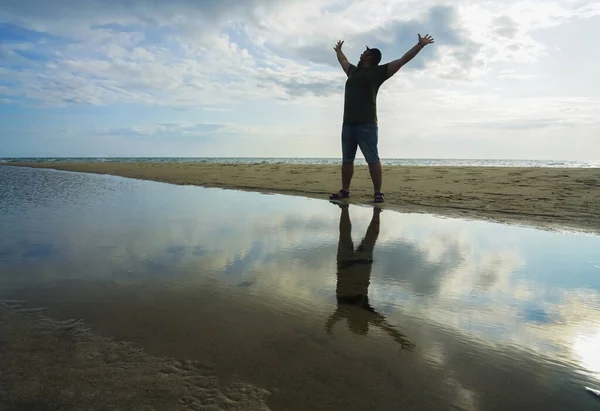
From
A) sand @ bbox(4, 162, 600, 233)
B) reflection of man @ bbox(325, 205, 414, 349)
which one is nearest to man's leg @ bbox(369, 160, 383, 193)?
sand @ bbox(4, 162, 600, 233)

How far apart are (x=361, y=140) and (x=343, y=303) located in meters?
5.40

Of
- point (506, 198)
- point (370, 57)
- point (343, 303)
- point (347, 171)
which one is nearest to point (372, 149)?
point (347, 171)

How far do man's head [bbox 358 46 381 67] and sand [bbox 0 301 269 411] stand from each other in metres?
6.62

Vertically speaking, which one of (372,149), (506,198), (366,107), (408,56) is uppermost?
(408,56)

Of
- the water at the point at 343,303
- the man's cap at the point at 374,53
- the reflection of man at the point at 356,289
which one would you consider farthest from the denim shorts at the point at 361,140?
the reflection of man at the point at 356,289

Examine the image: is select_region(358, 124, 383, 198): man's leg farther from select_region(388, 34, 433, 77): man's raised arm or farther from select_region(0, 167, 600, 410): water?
Result: select_region(0, 167, 600, 410): water

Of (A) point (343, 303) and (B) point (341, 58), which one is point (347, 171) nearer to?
(B) point (341, 58)

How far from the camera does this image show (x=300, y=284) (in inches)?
98.9

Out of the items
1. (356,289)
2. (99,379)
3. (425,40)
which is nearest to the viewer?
(99,379)

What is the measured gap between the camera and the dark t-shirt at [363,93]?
6.95 m

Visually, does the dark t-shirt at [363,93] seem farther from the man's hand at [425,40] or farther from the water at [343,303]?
the water at [343,303]

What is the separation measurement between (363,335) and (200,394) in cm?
82

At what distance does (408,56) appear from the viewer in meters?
6.32

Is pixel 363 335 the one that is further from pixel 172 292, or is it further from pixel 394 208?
pixel 394 208
